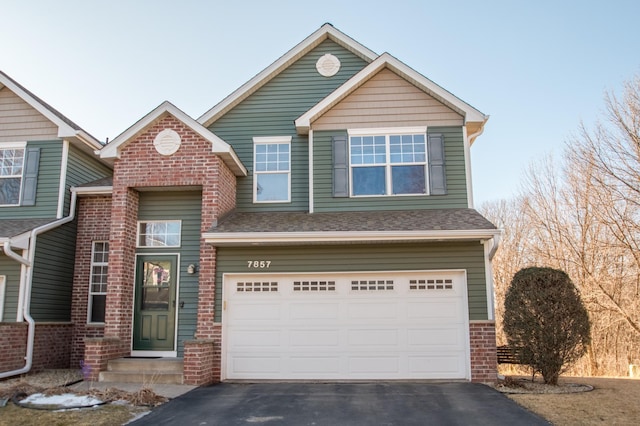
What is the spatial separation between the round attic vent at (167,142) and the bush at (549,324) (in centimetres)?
752

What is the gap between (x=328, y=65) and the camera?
1238cm

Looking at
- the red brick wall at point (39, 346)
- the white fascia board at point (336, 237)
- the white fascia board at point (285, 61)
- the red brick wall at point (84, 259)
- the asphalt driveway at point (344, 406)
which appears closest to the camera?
the asphalt driveway at point (344, 406)

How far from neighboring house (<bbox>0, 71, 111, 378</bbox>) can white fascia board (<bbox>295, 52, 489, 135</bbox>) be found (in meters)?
5.61

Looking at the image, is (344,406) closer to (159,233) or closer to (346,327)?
(346,327)

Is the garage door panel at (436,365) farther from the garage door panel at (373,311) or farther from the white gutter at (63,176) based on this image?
the white gutter at (63,176)

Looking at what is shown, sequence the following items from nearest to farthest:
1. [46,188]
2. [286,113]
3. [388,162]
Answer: [388,162] < [46,188] < [286,113]

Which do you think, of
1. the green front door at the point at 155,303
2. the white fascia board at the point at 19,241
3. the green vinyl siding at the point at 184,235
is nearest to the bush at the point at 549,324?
the green vinyl siding at the point at 184,235

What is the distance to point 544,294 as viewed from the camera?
9.09 meters

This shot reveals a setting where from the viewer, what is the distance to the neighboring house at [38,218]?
10.6 meters

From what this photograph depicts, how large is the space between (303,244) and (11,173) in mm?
7595

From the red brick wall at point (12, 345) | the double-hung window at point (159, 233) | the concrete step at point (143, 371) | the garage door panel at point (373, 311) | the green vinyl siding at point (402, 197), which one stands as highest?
the green vinyl siding at point (402, 197)

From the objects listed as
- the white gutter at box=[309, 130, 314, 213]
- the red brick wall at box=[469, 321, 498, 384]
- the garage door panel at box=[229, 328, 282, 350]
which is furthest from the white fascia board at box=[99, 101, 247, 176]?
the red brick wall at box=[469, 321, 498, 384]

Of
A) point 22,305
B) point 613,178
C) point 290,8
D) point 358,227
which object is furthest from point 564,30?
point 22,305

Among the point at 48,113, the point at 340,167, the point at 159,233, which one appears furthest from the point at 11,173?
the point at 340,167
